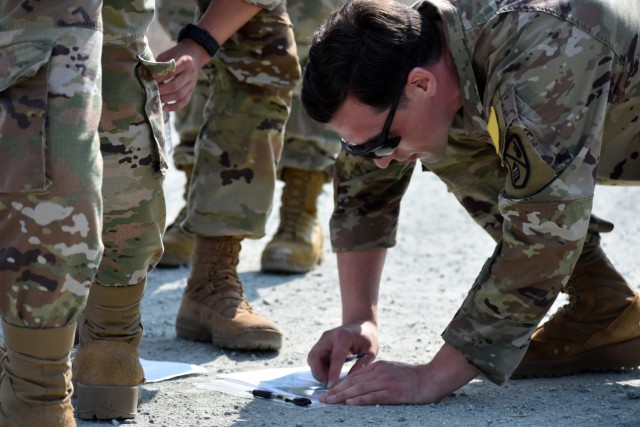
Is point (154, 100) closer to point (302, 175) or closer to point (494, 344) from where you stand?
point (494, 344)

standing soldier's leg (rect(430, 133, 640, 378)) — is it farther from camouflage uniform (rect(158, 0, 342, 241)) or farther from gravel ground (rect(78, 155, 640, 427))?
camouflage uniform (rect(158, 0, 342, 241))

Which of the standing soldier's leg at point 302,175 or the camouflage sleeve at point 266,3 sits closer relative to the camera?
the camouflage sleeve at point 266,3

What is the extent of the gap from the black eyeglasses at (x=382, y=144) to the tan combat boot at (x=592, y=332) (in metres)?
0.88

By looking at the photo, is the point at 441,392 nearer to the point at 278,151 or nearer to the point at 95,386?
the point at 95,386

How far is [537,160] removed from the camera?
2.66m

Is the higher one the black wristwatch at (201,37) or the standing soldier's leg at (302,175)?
the black wristwatch at (201,37)

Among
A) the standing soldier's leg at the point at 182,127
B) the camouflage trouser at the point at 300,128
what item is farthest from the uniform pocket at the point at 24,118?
the camouflage trouser at the point at 300,128

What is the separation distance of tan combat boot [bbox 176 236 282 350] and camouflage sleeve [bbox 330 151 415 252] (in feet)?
1.64

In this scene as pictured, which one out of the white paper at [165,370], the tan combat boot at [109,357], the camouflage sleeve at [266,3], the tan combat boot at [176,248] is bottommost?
the tan combat boot at [176,248]

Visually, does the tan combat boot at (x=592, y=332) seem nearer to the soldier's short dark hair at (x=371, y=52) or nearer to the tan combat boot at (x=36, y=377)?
the soldier's short dark hair at (x=371, y=52)

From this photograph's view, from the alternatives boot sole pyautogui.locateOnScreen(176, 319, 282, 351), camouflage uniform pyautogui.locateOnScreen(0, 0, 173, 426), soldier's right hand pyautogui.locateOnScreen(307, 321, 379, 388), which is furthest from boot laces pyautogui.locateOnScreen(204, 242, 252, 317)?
camouflage uniform pyautogui.locateOnScreen(0, 0, 173, 426)

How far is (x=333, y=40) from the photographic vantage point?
2.90 meters

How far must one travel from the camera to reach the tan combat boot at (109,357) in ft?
9.30

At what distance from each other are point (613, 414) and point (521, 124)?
896 mm
